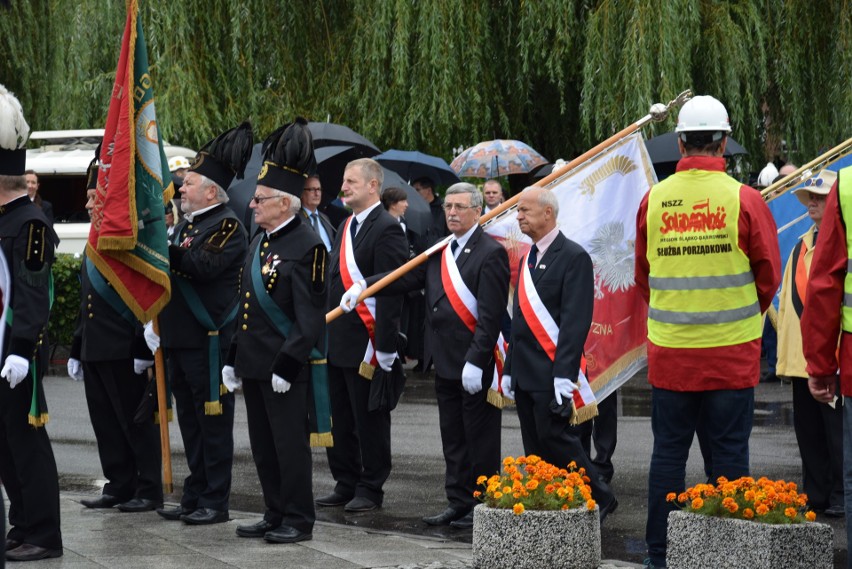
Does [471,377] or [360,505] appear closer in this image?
[471,377]

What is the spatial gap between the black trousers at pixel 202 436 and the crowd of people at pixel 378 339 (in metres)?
0.01

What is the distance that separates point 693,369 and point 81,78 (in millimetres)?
15683

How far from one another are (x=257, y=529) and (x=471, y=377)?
4.88ft

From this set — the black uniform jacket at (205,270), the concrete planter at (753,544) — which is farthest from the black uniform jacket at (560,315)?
the concrete planter at (753,544)

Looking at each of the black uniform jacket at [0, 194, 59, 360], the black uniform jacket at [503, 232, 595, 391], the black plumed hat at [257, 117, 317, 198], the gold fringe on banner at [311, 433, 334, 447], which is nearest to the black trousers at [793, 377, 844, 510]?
the black uniform jacket at [503, 232, 595, 391]

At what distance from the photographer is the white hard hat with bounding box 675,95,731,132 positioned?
6.79 metres

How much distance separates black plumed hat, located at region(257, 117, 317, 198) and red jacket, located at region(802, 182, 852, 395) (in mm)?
3226

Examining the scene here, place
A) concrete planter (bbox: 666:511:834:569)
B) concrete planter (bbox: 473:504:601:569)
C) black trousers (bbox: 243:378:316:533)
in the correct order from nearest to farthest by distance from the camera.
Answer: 1. concrete planter (bbox: 666:511:834:569)
2. concrete planter (bbox: 473:504:601:569)
3. black trousers (bbox: 243:378:316:533)

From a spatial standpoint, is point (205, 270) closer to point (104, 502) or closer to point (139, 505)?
point (139, 505)

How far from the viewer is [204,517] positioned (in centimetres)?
837

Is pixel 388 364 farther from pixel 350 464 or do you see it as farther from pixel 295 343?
pixel 295 343

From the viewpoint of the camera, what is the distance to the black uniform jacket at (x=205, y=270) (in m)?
8.45

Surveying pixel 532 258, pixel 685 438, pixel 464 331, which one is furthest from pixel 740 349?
pixel 464 331

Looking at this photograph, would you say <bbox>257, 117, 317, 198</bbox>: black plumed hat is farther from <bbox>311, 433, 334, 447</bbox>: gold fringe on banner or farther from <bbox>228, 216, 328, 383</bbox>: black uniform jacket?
<bbox>311, 433, 334, 447</bbox>: gold fringe on banner
